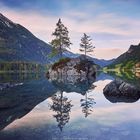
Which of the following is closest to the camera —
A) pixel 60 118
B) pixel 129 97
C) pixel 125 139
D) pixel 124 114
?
pixel 125 139

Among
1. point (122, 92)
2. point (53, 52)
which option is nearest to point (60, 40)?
point (53, 52)

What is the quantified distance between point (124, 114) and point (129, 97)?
31.6 feet

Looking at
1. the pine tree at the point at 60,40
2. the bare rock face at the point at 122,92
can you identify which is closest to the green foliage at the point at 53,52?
the pine tree at the point at 60,40

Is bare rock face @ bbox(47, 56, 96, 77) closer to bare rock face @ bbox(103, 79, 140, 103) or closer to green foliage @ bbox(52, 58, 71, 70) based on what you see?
green foliage @ bbox(52, 58, 71, 70)

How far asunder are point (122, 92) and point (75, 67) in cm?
6478

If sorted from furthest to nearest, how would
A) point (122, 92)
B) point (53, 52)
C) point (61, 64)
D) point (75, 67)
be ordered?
point (53, 52) → point (61, 64) → point (75, 67) → point (122, 92)

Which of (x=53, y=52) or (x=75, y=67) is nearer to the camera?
(x=75, y=67)

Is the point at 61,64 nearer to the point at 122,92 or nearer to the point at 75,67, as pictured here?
the point at 75,67

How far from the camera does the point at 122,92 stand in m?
29.7

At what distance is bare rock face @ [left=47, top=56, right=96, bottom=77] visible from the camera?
94.3 meters

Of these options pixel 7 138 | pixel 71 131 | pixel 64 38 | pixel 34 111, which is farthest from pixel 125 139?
pixel 64 38

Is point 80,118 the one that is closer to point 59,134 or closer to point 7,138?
point 59,134

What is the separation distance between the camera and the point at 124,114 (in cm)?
1948

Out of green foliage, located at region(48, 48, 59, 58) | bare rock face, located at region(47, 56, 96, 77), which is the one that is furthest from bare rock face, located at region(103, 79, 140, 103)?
green foliage, located at region(48, 48, 59, 58)
